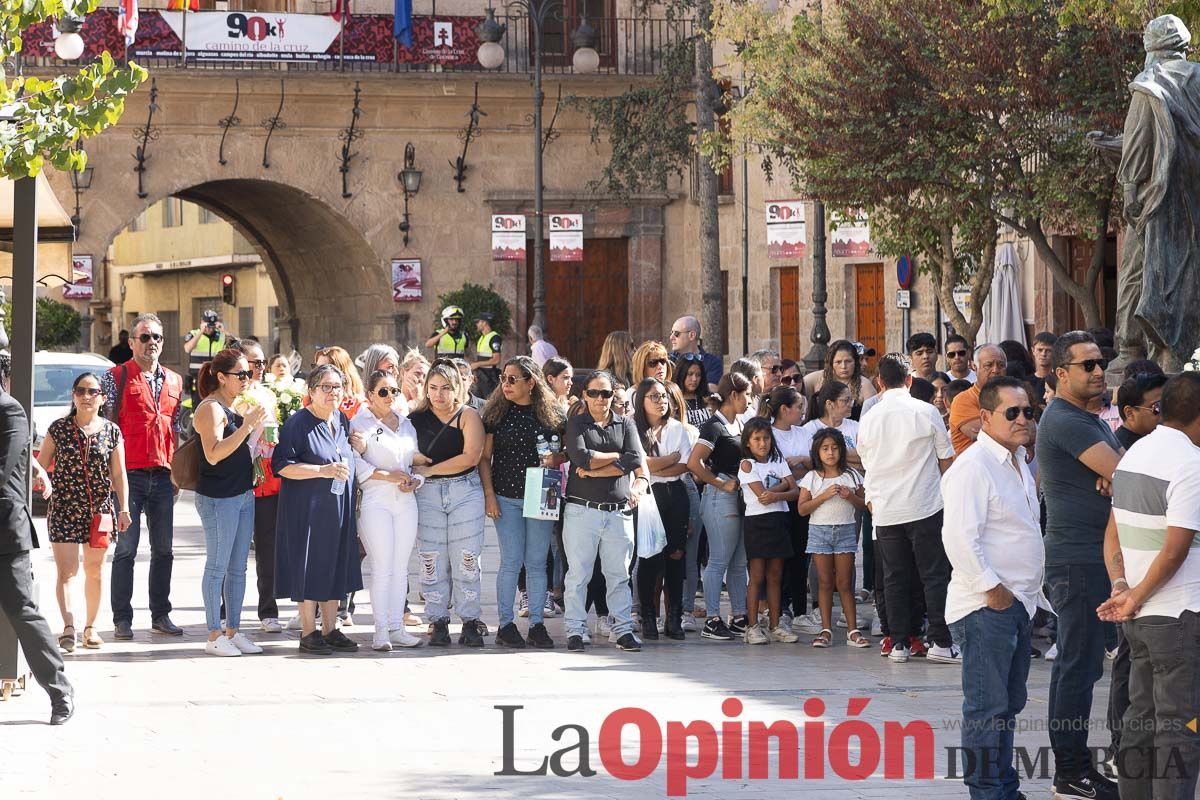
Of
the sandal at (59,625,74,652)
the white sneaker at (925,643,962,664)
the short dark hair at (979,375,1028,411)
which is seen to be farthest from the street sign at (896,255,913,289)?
the short dark hair at (979,375,1028,411)

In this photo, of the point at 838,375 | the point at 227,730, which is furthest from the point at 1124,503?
the point at 838,375

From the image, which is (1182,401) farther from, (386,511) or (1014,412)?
(386,511)

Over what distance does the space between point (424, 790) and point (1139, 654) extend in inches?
113

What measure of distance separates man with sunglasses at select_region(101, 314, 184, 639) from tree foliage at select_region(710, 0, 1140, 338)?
9.67 metres

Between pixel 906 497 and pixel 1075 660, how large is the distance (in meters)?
3.88

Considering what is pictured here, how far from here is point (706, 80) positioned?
2781cm

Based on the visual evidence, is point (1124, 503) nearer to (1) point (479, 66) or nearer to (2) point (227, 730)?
(2) point (227, 730)

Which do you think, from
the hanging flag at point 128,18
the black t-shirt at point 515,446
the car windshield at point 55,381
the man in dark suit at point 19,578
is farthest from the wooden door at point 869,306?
the man in dark suit at point 19,578

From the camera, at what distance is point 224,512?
11789 millimetres

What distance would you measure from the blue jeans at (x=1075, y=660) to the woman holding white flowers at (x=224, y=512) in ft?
18.5

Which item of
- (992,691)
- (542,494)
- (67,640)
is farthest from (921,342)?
(992,691)

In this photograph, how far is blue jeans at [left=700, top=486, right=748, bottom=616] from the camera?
503 inches

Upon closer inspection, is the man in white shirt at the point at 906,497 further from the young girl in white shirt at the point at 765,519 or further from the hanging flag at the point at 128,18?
the hanging flag at the point at 128,18

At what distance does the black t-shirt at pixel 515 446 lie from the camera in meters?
12.4
